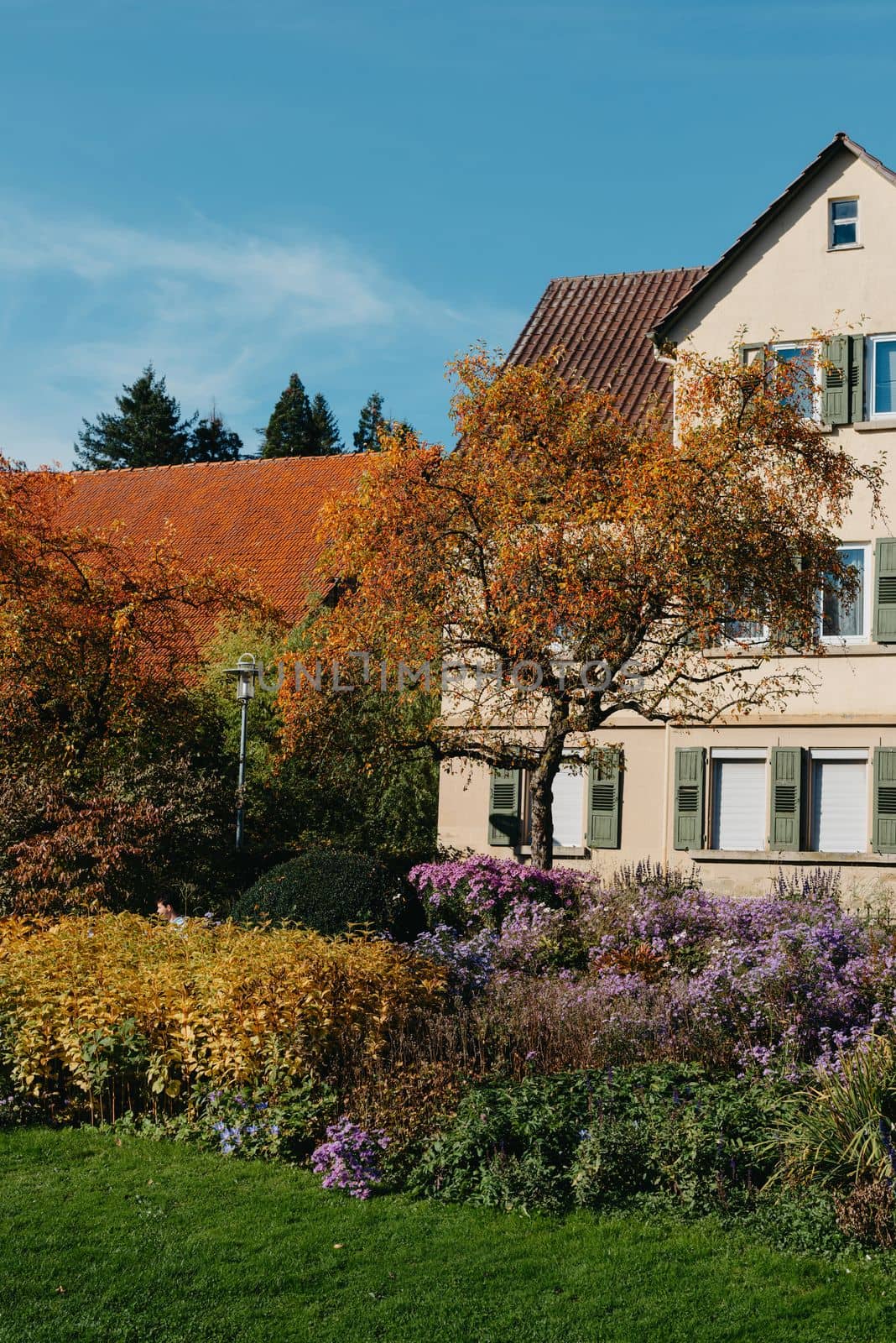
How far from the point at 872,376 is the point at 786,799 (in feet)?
19.1

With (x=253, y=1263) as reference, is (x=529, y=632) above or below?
above

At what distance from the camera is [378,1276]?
6867 millimetres

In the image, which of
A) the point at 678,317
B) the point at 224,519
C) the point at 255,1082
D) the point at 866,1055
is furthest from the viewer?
the point at 224,519

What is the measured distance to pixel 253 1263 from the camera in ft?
23.0

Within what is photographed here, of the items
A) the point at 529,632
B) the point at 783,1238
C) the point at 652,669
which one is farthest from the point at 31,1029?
the point at 652,669

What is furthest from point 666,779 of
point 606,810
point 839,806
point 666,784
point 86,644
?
point 86,644

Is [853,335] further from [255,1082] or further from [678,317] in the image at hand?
[255,1082]

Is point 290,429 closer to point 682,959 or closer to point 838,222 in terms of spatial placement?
point 838,222

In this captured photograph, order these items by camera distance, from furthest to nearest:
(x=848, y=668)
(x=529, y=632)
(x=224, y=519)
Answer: (x=224, y=519)
(x=848, y=668)
(x=529, y=632)

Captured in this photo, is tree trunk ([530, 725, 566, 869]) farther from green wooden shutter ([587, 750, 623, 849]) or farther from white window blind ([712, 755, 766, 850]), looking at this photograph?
white window blind ([712, 755, 766, 850])

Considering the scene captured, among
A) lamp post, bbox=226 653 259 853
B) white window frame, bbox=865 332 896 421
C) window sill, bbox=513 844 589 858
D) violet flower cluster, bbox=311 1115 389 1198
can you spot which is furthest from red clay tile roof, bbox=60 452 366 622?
violet flower cluster, bbox=311 1115 389 1198

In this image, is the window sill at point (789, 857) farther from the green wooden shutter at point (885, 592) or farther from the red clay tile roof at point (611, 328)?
the red clay tile roof at point (611, 328)

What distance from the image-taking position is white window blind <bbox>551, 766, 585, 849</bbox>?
21.8 meters

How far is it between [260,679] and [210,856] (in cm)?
562
